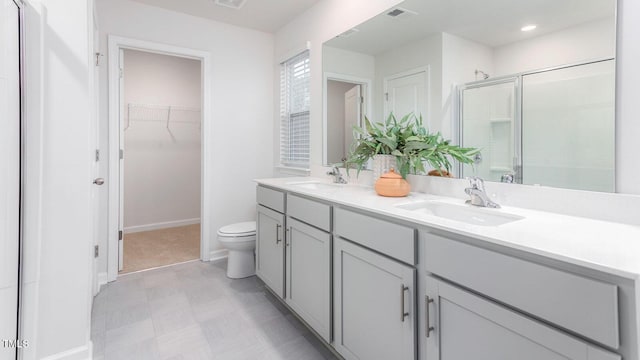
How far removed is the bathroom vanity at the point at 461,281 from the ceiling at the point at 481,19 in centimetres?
76

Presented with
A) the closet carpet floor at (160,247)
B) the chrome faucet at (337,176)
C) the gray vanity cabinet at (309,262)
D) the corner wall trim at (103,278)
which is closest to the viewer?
the gray vanity cabinet at (309,262)

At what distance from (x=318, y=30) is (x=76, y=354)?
2746 millimetres

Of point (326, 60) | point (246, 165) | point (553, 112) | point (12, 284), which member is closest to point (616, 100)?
point (553, 112)

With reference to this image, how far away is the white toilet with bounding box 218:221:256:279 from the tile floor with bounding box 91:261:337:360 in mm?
79

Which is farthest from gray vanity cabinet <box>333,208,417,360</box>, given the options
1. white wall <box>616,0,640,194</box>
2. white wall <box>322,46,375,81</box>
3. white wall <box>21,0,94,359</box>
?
white wall <box>21,0,94,359</box>

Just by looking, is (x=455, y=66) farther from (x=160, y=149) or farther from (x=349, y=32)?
(x=160, y=149)

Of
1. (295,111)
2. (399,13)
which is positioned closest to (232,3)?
(295,111)

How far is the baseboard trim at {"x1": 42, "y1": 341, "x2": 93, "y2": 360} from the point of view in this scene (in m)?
1.56

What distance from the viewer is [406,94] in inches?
74.7

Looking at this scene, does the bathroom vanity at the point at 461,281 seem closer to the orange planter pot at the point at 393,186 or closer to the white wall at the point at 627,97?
the orange planter pot at the point at 393,186

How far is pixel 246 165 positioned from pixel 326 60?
1438 mm

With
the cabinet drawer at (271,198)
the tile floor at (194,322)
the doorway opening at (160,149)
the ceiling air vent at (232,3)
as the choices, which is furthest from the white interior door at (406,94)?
the doorway opening at (160,149)

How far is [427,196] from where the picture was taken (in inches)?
66.4

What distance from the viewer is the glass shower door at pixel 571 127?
1133mm
